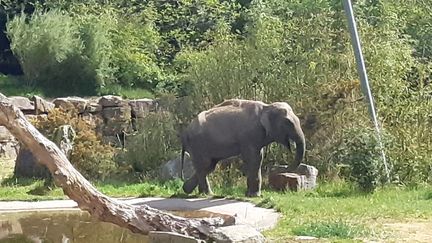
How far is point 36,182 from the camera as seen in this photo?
57.5ft

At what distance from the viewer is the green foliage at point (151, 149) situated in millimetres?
A: 19266

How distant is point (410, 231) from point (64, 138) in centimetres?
893

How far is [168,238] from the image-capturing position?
8.93 metres

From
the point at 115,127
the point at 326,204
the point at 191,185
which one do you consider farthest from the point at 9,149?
the point at 326,204

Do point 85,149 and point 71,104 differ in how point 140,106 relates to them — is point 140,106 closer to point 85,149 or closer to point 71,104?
point 71,104

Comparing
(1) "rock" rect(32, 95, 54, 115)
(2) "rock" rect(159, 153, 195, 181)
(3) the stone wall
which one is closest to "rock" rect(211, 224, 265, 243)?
(2) "rock" rect(159, 153, 195, 181)

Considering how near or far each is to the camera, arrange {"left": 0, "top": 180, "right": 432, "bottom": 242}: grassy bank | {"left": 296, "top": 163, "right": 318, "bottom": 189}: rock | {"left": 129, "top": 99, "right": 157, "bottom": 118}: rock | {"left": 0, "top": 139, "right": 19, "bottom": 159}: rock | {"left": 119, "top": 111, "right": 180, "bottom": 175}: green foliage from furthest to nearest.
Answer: {"left": 129, "top": 99, "right": 157, "bottom": 118}: rock, {"left": 0, "top": 139, "right": 19, "bottom": 159}: rock, {"left": 119, "top": 111, "right": 180, "bottom": 175}: green foliage, {"left": 296, "top": 163, "right": 318, "bottom": 189}: rock, {"left": 0, "top": 180, "right": 432, "bottom": 242}: grassy bank

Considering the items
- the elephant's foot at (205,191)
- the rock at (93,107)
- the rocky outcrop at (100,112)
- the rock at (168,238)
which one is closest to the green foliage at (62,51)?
the rocky outcrop at (100,112)

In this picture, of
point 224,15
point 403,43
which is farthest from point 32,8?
point 403,43

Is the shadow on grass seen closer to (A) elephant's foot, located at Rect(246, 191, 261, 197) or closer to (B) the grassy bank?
(B) the grassy bank

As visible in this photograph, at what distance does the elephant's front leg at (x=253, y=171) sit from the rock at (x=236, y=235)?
18.1 ft

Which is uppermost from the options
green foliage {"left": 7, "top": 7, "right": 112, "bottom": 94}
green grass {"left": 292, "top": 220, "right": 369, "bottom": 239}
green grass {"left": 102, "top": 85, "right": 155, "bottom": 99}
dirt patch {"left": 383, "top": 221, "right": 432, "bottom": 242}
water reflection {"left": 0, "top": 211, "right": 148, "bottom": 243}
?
green foliage {"left": 7, "top": 7, "right": 112, "bottom": 94}

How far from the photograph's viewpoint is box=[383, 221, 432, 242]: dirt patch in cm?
977

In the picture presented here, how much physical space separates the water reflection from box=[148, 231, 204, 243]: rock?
0.82m
